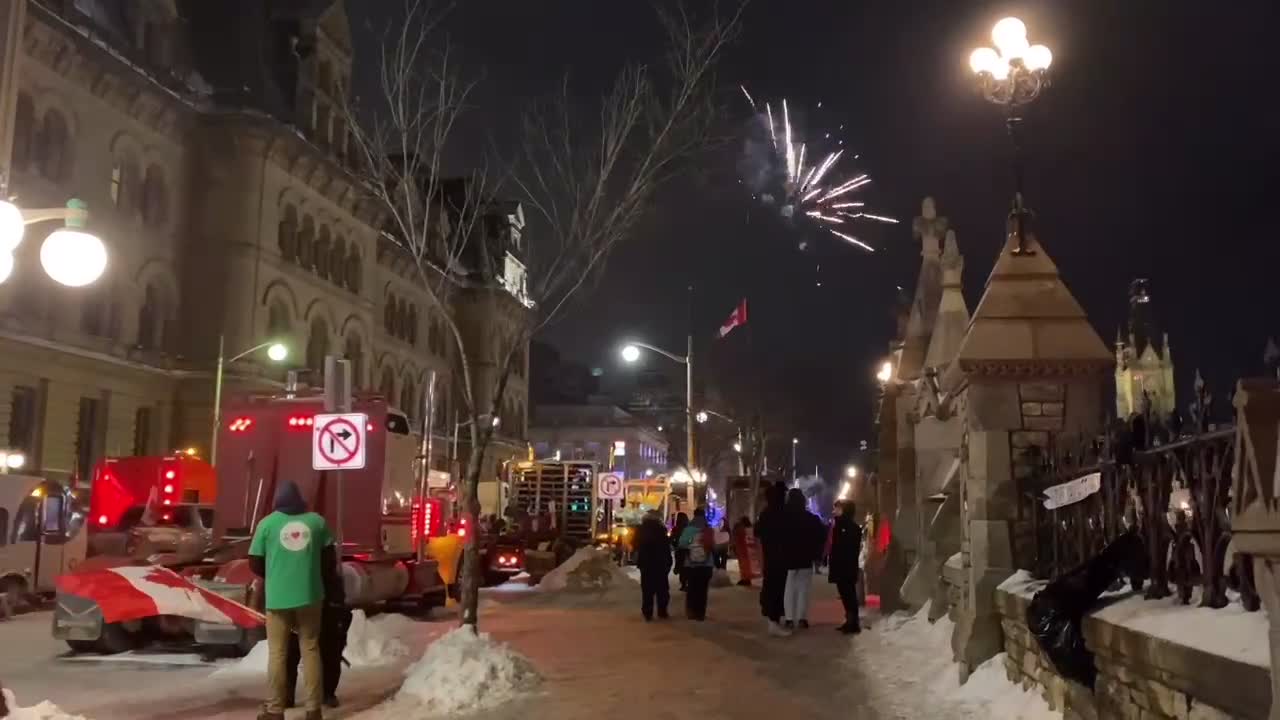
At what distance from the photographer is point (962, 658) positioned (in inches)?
386

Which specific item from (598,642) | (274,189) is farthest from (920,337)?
(274,189)

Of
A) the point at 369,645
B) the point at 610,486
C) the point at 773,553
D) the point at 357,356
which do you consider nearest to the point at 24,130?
the point at 610,486

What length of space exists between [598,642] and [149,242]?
27.4 m

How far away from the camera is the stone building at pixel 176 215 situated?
31.1 m

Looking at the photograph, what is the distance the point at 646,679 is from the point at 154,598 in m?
5.19

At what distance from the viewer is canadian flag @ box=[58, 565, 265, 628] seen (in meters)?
11.9

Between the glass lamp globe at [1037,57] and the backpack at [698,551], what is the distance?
9098 millimetres

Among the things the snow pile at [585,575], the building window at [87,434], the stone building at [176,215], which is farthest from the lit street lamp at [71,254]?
the building window at [87,434]

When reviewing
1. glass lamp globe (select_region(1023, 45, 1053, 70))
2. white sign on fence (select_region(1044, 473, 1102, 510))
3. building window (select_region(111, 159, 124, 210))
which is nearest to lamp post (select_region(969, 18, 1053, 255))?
glass lamp globe (select_region(1023, 45, 1053, 70))

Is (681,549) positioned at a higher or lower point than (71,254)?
lower

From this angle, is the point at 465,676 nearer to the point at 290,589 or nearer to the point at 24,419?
the point at 290,589

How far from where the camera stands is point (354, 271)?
1860 inches

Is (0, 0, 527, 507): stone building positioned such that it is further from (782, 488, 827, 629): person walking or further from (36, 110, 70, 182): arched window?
(782, 488, 827, 629): person walking

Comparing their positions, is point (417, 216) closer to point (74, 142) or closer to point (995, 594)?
point (995, 594)
